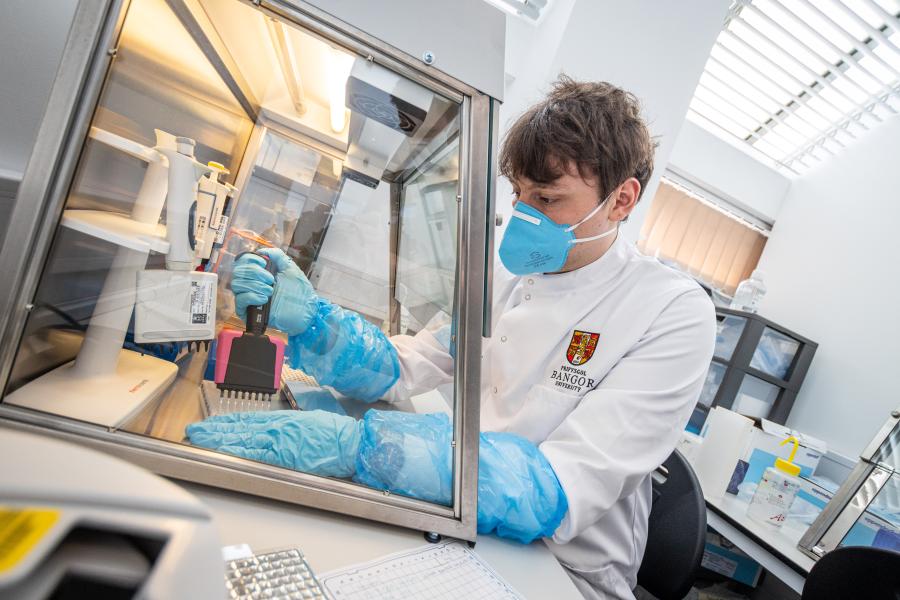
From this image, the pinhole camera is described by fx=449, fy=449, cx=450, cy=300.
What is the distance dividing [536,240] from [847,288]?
3332 millimetres

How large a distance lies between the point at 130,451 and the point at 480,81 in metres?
0.81

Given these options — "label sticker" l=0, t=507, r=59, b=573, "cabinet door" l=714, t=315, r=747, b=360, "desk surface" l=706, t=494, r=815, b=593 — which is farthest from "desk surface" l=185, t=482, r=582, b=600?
"cabinet door" l=714, t=315, r=747, b=360

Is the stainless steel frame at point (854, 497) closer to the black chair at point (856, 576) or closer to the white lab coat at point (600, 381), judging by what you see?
the black chair at point (856, 576)

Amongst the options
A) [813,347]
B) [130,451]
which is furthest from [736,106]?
[130,451]

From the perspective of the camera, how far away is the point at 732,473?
6.81 ft

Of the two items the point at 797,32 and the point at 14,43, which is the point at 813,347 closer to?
the point at 797,32

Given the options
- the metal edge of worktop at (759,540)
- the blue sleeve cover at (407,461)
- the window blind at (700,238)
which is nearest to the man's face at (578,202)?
the blue sleeve cover at (407,461)

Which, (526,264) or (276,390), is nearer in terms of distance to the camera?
(276,390)

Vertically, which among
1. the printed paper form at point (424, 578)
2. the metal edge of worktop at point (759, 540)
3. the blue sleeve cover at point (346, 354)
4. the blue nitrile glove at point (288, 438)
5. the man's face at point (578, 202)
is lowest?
the metal edge of worktop at point (759, 540)

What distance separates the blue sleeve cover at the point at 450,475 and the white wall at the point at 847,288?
317 centimetres

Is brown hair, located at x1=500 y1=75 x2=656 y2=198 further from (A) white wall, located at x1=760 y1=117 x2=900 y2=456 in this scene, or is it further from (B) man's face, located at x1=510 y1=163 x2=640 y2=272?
(A) white wall, located at x1=760 y1=117 x2=900 y2=456

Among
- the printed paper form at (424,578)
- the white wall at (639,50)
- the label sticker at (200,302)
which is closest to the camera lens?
the printed paper form at (424,578)

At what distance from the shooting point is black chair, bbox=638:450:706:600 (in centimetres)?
116

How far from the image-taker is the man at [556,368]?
0.80 m
